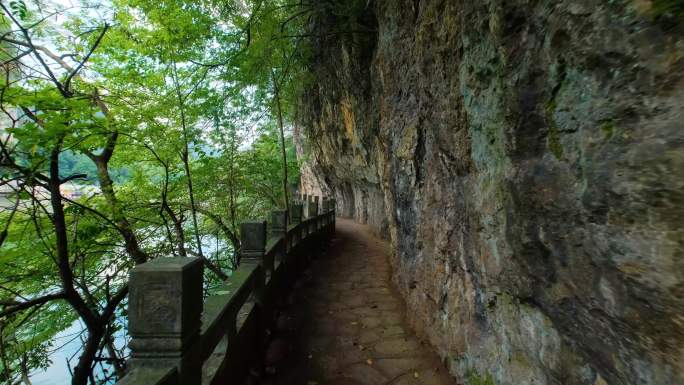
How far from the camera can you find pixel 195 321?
2223mm

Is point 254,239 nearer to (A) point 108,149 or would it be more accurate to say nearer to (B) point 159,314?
(B) point 159,314

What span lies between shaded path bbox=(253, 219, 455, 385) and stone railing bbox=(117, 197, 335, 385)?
46cm

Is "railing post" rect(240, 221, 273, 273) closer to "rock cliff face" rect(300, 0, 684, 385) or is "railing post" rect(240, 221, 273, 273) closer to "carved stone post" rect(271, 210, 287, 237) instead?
"carved stone post" rect(271, 210, 287, 237)

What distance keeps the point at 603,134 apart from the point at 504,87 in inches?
39.7

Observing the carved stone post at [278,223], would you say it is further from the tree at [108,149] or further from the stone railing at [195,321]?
the tree at [108,149]

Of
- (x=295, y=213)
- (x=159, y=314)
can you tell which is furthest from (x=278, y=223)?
(x=159, y=314)

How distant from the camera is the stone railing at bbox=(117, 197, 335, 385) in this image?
1.98 meters

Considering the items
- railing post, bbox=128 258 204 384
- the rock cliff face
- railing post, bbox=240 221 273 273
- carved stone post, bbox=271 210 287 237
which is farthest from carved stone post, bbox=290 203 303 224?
railing post, bbox=128 258 204 384

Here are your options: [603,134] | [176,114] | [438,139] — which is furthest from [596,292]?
[176,114]

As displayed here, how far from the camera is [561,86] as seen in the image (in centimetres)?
195

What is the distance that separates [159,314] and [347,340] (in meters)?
3.20

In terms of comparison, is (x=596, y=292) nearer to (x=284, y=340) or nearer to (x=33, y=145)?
(x=284, y=340)

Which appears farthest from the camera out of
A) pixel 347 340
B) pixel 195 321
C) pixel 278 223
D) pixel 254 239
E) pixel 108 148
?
pixel 108 148

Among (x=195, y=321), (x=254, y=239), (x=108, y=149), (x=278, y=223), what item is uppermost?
(x=108, y=149)
